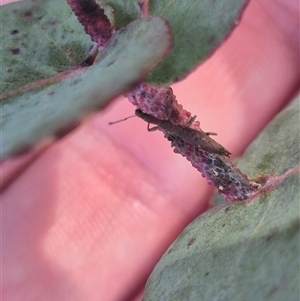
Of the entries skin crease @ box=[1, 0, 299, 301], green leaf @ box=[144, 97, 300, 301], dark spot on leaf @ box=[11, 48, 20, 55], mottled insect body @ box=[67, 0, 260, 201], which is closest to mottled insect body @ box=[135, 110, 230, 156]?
mottled insect body @ box=[67, 0, 260, 201]

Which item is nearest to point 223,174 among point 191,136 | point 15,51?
point 191,136

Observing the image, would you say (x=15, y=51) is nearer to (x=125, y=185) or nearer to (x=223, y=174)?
(x=223, y=174)

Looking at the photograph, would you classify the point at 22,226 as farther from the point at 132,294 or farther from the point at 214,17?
the point at 214,17

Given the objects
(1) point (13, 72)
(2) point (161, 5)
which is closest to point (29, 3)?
(1) point (13, 72)

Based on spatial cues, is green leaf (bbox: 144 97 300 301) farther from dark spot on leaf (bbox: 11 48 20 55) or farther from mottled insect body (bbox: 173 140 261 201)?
dark spot on leaf (bbox: 11 48 20 55)

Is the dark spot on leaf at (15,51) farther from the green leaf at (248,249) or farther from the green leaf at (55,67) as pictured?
the green leaf at (248,249)
